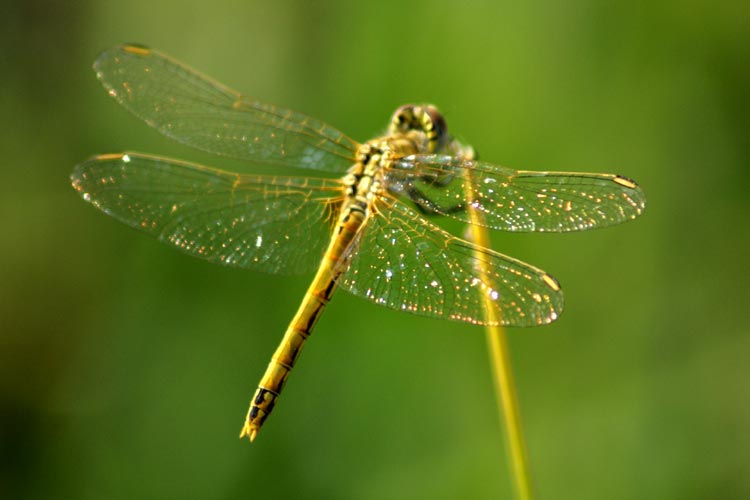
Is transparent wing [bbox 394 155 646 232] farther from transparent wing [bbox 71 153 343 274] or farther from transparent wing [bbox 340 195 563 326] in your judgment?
transparent wing [bbox 71 153 343 274]

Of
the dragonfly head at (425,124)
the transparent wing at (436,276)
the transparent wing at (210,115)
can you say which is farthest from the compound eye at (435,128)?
the transparent wing at (210,115)

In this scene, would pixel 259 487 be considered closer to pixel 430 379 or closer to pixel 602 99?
pixel 430 379

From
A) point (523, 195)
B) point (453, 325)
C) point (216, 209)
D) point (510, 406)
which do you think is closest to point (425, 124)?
point (523, 195)

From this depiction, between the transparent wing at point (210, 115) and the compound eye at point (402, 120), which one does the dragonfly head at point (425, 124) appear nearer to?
the compound eye at point (402, 120)

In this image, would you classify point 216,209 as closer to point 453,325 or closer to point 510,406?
point 510,406

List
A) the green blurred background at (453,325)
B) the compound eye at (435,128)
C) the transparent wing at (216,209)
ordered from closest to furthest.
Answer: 1. the compound eye at (435,128)
2. the transparent wing at (216,209)
3. the green blurred background at (453,325)

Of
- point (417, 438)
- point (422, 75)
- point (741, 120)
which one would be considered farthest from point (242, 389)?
point (741, 120)

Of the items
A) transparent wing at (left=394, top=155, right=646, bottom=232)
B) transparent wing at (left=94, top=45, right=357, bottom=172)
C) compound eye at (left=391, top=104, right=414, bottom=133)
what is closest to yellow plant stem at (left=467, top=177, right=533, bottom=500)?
transparent wing at (left=394, top=155, right=646, bottom=232)
